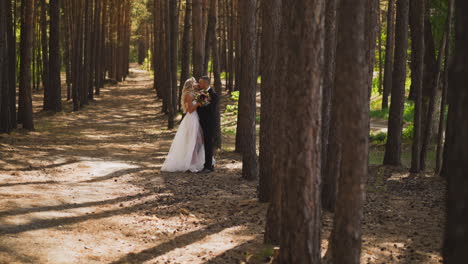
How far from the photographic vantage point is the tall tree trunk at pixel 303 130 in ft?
17.4

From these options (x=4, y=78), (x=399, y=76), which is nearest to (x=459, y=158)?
(x=399, y=76)

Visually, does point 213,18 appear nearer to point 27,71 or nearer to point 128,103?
point 27,71

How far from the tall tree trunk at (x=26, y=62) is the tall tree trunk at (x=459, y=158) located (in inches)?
701

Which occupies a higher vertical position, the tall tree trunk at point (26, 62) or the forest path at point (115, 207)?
the tall tree trunk at point (26, 62)

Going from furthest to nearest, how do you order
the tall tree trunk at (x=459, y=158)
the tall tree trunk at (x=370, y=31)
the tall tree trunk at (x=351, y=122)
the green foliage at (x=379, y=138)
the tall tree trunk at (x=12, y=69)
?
1. the green foliage at (x=379, y=138)
2. the tall tree trunk at (x=12, y=69)
3. the tall tree trunk at (x=370, y=31)
4. the tall tree trunk at (x=351, y=122)
5. the tall tree trunk at (x=459, y=158)

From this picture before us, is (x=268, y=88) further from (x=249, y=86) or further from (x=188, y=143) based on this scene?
(x=188, y=143)

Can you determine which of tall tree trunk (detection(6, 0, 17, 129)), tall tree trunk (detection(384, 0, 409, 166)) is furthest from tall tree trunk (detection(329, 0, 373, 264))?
tall tree trunk (detection(6, 0, 17, 129))

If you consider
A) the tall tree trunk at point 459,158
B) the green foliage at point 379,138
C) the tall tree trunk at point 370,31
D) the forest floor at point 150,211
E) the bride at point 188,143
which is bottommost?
the green foliage at point 379,138

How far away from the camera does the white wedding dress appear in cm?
1265

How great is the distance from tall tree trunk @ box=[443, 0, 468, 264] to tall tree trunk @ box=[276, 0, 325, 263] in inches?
102

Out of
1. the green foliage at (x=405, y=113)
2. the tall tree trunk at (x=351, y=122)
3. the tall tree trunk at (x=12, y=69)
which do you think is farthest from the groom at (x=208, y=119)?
the green foliage at (x=405, y=113)

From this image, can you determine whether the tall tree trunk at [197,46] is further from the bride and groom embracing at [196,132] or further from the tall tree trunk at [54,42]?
the tall tree trunk at [54,42]

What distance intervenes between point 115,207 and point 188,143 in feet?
12.6

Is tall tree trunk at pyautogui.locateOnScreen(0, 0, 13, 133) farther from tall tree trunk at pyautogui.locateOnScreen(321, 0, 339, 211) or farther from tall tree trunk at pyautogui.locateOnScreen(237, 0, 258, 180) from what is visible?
tall tree trunk at pyautogui.locateOnScreen(321, 0, 339, 211)
